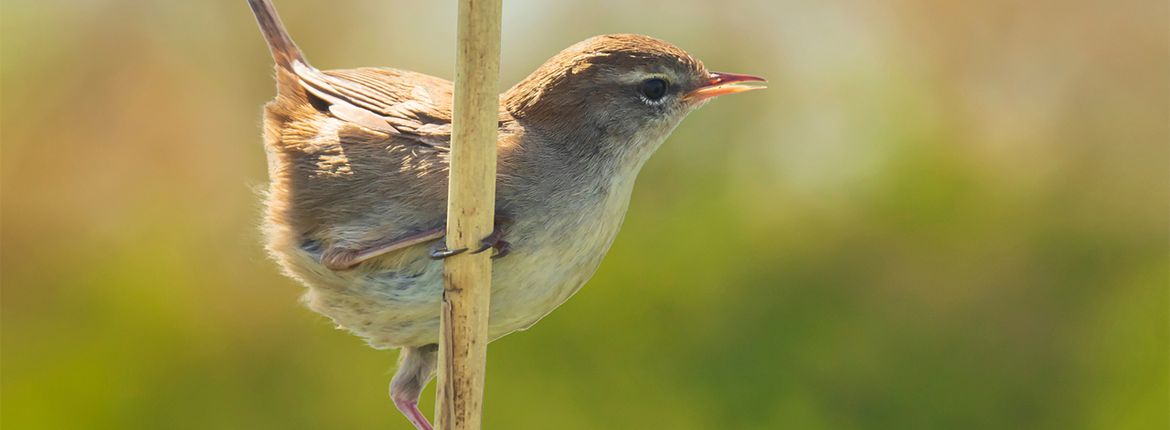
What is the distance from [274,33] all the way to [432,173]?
0.51 meters

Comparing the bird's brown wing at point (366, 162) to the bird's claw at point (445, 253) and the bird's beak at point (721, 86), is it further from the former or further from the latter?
the bird's beak at point (721, 86)

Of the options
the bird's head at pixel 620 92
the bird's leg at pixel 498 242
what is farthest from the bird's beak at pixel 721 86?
the bird's leg at pixel 498 242

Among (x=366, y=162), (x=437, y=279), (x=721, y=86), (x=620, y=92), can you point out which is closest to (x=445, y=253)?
(x=437, y=279)

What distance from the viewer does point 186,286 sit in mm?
3715

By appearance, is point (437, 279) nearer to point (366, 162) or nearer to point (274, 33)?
point (366, 162)

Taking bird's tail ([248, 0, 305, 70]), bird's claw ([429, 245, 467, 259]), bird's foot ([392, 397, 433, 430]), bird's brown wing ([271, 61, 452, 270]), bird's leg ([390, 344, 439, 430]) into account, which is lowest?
bird's foot ([392, 397, 433, 430])

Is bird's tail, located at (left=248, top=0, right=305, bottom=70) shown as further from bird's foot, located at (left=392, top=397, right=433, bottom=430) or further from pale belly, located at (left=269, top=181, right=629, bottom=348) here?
bird's foot, located at (left=392, top=397, right=433, bottom=430)

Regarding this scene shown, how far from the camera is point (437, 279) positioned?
6.37 feet

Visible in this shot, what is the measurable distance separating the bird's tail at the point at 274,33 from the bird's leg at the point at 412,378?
66cm

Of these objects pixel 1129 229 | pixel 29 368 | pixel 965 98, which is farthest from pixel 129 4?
pixel 1129 229

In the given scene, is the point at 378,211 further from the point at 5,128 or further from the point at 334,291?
the point at 5,128

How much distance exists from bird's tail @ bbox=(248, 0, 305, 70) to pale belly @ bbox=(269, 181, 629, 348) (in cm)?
38

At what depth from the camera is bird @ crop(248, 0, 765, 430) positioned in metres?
1.95

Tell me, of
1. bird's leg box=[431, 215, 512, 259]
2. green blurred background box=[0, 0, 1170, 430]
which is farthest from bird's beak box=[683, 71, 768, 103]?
green blurred background box=[0, 0, 1170, 430]
